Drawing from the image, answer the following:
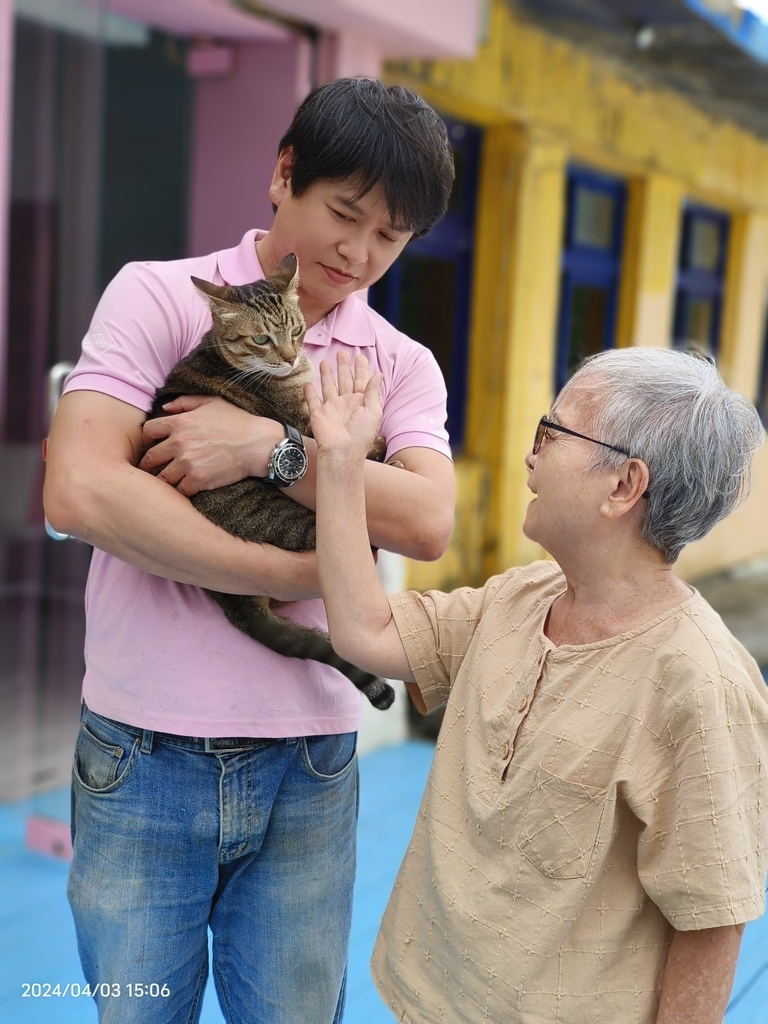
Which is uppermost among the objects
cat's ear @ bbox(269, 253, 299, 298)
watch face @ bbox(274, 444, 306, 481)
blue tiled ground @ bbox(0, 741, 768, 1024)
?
cat's ear @ bbox(269, 253, 299, 298)

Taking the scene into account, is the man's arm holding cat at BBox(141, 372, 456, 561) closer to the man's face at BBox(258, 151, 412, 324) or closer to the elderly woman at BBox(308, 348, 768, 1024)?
the elderly woman at BBox(308, 348, 768, 1024)

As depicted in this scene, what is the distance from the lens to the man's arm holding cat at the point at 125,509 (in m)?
1.41

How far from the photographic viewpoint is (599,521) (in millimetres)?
1410

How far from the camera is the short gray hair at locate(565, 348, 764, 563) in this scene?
4.49ft

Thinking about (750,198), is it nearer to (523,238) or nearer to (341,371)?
(523,238)

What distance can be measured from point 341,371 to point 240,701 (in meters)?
0.50

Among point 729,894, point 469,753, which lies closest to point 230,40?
point 469,753

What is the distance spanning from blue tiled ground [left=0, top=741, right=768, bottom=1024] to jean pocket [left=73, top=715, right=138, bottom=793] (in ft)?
5.09

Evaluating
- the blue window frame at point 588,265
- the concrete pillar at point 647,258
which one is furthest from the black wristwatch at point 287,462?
the concrete pillar at point 647,258

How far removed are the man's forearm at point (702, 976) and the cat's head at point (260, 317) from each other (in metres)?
1.05

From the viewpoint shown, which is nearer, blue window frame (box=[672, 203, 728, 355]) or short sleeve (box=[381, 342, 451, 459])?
short sleeve (box=[381, 342, 451, 459])

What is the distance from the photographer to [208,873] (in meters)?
1.52

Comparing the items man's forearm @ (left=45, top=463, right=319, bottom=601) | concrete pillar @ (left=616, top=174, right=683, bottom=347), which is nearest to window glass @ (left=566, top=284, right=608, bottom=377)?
concrete pillar @ (left=616, top=174, right=683, bottom=347)

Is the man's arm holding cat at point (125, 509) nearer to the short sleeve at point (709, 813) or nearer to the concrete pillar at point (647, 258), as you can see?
the short sleeve at point (709, 813)
